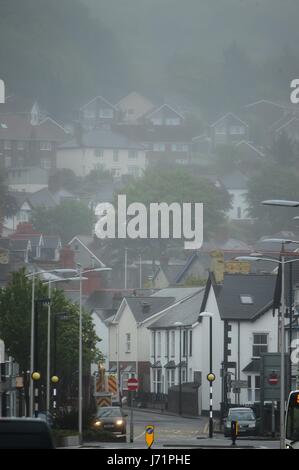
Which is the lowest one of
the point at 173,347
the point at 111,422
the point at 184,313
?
the point at 111,422

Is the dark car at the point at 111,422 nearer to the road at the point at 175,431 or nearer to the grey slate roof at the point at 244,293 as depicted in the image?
the road at the point at 175,431

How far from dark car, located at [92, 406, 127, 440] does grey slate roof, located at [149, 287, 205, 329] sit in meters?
52.7

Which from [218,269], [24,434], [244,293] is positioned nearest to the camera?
[24,434]

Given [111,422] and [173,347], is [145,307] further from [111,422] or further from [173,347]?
[111,422]

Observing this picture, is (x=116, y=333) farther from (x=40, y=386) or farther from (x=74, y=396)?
(x=40, y=386)

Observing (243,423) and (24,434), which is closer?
(24,434)

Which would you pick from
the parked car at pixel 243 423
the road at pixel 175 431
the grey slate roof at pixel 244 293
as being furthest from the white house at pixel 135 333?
the parked car at pixel 243 423

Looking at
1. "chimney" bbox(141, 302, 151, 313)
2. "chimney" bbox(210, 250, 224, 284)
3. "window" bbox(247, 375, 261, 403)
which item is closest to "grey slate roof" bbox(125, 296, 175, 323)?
"chimney" bbox(141, 302, 151, 313)

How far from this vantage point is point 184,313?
144500 mm

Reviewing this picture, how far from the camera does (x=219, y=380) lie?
4852 inches

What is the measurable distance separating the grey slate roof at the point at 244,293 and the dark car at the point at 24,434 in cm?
9431

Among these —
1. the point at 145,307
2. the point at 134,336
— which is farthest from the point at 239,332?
the point at 145,307

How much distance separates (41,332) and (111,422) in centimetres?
2834

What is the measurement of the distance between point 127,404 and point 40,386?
4051 centimetres
